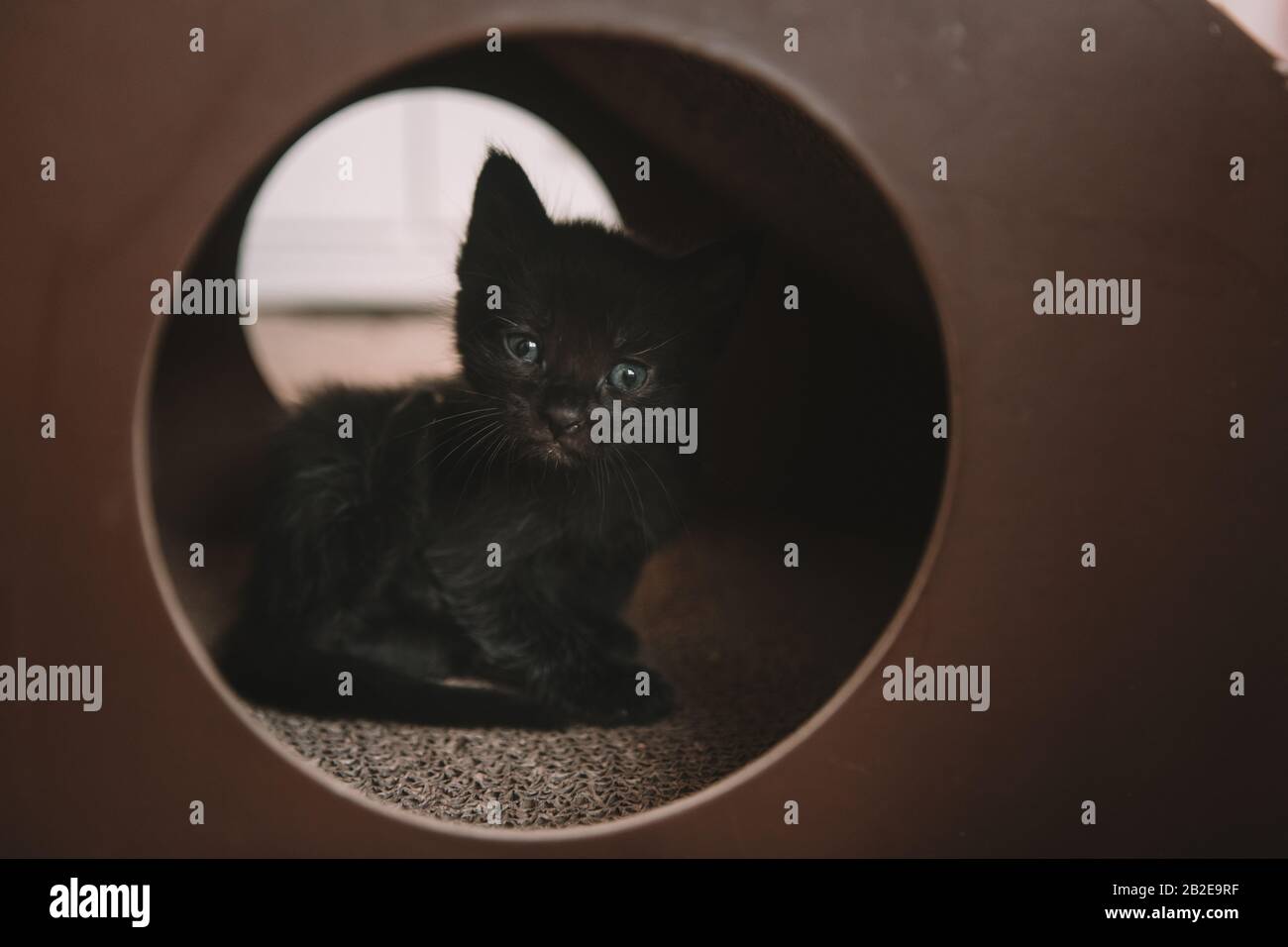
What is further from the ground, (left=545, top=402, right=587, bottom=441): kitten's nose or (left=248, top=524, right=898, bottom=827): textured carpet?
(left=545, top=402, right=587, bottom=441): kitten's nose

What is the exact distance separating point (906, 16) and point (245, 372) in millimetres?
1477

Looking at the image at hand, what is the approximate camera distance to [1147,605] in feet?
A: 3.59

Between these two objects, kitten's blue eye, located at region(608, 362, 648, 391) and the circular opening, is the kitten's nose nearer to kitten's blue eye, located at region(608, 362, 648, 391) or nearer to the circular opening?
kitten's blue eye, located at region(608, 362, 648, 391)

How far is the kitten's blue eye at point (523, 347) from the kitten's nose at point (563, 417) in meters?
0.11

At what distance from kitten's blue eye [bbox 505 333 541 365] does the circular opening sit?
0.23 m

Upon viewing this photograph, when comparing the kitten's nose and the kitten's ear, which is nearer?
the kitten's nose

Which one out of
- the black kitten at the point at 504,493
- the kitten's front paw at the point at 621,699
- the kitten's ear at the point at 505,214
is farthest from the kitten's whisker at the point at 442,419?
the kitten's front paw at the point at 621,699

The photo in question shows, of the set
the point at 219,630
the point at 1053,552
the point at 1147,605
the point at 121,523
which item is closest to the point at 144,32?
the point at 121,523


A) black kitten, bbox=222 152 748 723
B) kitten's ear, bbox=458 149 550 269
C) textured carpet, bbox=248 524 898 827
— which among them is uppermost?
kitten's ear, bbox=458 149 550 269

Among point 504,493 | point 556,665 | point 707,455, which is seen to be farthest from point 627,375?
point 707,455

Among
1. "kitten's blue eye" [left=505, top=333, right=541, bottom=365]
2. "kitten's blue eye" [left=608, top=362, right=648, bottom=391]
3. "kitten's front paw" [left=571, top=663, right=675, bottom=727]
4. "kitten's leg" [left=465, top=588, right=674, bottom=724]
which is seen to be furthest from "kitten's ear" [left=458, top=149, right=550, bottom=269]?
"kitten's front paw" [left=571, top=663, right=675, bottom=727]

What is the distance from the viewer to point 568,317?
4.53ft

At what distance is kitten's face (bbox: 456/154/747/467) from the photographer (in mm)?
1371

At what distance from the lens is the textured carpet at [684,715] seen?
1276mm
